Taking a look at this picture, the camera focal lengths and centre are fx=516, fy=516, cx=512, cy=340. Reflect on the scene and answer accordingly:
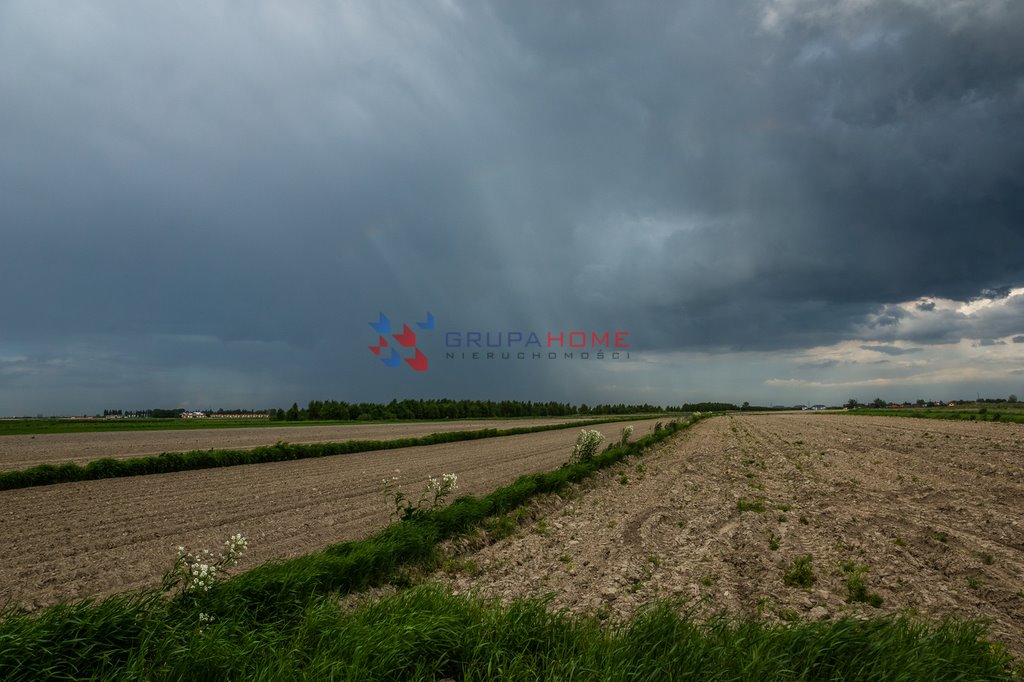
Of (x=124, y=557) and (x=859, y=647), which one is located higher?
(x=859, y=647)

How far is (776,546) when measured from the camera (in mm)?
10594

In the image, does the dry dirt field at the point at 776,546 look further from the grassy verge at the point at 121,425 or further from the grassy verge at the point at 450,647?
the grassy verge at the point at 121,425

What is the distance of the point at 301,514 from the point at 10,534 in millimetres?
7269

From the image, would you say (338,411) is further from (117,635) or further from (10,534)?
(117,635)

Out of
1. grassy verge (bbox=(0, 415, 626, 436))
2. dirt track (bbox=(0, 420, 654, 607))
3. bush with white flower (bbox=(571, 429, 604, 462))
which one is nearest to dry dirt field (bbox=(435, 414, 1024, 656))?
bush with white flower (bbox=(571, 429, 604, 462))

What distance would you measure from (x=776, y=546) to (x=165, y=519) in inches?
656

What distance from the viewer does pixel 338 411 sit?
506 feet

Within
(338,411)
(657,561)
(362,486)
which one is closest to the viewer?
(657,561)

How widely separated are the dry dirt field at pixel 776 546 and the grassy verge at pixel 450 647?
3.09 ft

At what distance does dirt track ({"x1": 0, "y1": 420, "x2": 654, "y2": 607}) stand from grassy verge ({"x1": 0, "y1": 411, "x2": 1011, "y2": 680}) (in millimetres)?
5197

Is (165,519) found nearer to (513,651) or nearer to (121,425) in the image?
(513,651)

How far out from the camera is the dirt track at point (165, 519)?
10375 millimetres

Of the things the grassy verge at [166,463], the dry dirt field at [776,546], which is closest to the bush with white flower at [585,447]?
the dry dirt field at [776,546]

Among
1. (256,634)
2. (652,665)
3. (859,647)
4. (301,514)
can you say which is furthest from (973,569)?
(301,514)
